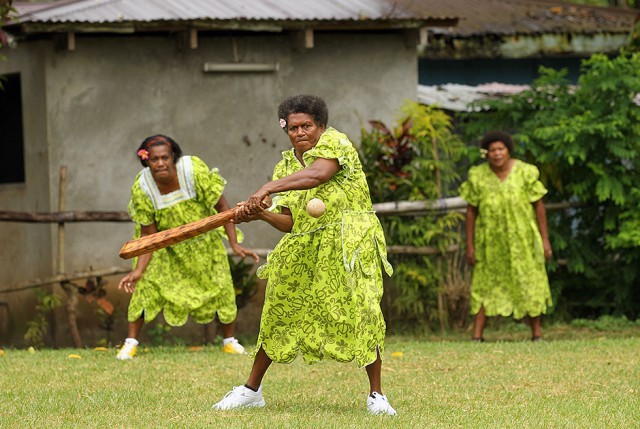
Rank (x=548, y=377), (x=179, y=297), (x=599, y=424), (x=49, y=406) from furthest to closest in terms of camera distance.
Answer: (x=179, y=297) < (x=548, y=377) < (x=49, y=406) < (x=599, y=424)

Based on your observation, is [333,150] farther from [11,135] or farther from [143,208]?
[11,135]

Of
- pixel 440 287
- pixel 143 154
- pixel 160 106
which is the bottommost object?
pixel 440 287

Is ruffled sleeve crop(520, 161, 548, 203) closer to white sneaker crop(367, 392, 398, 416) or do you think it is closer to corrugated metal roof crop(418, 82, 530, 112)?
corrugated metal roof crop(418, 82, 530, 112)

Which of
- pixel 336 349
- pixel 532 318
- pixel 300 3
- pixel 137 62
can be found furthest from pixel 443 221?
pixel 336 349

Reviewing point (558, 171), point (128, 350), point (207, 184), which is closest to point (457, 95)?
point (558, 171)

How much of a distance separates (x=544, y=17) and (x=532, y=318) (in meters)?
6.97

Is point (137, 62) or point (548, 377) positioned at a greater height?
point (137, 62)

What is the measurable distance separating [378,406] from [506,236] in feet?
14.9

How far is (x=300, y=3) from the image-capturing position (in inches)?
477

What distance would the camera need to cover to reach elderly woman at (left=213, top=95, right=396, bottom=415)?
253 inches

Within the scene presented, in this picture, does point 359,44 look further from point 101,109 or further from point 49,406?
point 49,406

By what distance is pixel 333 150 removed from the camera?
6285mm

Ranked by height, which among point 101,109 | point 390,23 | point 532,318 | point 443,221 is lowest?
point 532,318

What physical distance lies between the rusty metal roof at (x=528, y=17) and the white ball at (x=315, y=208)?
9646mm
